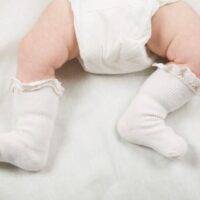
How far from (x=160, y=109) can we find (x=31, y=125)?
0.28 m

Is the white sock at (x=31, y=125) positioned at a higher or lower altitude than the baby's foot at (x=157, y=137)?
higher

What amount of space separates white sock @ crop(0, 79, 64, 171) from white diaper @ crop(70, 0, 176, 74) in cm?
12

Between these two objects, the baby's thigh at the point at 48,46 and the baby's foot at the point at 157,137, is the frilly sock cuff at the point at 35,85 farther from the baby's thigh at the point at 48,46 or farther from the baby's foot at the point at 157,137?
the baby's foot at the point at 157,137

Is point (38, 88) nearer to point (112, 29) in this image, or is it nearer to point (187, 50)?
point (112, 29)

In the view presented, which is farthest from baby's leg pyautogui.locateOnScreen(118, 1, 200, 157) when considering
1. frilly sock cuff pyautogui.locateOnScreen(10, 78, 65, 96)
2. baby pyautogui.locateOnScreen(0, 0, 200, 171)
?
frilly sock cuff pyautogui.locateOnScreen(10, 78, 65, 96)

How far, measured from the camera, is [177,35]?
0.94 meters

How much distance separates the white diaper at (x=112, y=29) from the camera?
94 cm

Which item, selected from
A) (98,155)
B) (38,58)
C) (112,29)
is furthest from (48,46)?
(98,155)

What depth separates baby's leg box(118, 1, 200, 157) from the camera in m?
0.90

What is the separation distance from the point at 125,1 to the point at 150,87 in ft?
0.66

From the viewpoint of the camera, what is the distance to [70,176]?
2.87ft

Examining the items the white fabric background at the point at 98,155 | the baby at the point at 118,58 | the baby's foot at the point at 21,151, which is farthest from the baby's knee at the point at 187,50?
the baby's foot at the point at 21,151

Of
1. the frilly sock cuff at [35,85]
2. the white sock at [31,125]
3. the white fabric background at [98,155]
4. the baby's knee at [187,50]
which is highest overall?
the baby's knee at [187,50]

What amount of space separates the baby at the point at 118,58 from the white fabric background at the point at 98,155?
3 centimetres
